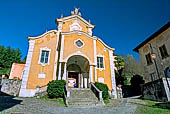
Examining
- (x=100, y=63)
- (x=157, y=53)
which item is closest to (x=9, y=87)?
(x=100, y=63)

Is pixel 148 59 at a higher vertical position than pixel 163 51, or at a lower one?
lower

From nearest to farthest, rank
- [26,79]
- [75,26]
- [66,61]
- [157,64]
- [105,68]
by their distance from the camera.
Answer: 1. [26,79]
2. [66,61]
3. [157,64]
4. [105,68]
5. [75,26]

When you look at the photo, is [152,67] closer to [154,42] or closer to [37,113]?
[154,42]

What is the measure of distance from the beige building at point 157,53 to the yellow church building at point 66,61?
5.42 m

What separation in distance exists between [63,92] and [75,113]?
16.3 ft

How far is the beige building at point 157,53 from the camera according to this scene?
1427 centimetres

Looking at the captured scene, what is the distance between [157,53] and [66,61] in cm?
1258

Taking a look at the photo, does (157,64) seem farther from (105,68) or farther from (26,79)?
(26,79)

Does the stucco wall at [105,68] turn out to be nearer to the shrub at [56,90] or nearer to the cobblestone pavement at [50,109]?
the shrub at [56,90]

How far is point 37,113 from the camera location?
5.51m

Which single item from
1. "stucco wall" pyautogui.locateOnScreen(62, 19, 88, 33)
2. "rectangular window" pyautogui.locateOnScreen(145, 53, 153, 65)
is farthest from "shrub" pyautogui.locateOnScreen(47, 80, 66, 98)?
"rectangular window" pyautogui.locateOnScreen(145, 53, 153, 65)

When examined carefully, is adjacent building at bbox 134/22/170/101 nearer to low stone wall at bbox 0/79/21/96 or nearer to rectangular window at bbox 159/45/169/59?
rectangular window at bbox 159/45/169/59

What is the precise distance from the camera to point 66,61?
44.7ft

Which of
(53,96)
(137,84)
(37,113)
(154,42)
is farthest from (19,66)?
(154,42)
